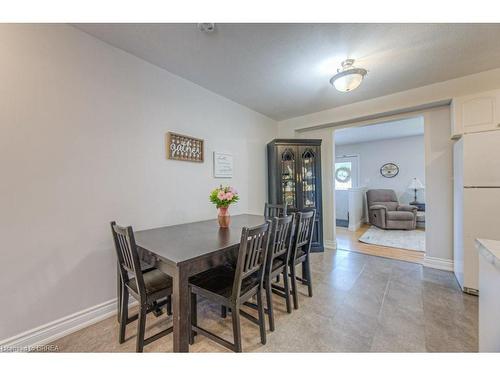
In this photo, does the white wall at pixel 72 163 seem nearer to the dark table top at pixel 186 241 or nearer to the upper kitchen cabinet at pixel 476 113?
the dark table top at pixel 186 241

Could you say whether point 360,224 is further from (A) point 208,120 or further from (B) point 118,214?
(B) point 118,214

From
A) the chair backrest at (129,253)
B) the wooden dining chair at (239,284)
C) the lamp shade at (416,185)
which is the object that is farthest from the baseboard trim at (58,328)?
the lamp shade at (416,185)

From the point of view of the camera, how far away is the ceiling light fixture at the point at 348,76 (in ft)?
6.68

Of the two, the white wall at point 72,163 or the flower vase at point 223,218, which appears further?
A: the flower vase at point 223,218

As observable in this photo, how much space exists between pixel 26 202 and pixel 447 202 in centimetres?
453

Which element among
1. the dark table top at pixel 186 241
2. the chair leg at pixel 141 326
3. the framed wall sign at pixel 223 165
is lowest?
the chair leg at pixel 141 326

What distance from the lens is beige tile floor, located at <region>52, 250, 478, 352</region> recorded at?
1.48 metres

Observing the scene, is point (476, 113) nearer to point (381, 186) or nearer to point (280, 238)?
point (280, 238)

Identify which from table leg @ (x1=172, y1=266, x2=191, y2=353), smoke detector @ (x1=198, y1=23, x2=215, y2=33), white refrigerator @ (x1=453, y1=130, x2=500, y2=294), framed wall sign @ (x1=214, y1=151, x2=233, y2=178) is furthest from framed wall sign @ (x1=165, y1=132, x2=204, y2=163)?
white refrigerator @ (x1=453, y1=130, x2=500, y2=294)

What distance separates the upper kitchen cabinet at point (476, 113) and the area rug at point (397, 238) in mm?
2157

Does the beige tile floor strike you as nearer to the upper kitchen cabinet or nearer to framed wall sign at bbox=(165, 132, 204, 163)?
framed wall sign at bbox=(165, 132, 204, 163)

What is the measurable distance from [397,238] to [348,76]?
3.81m

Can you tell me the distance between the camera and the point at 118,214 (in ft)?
6.23
